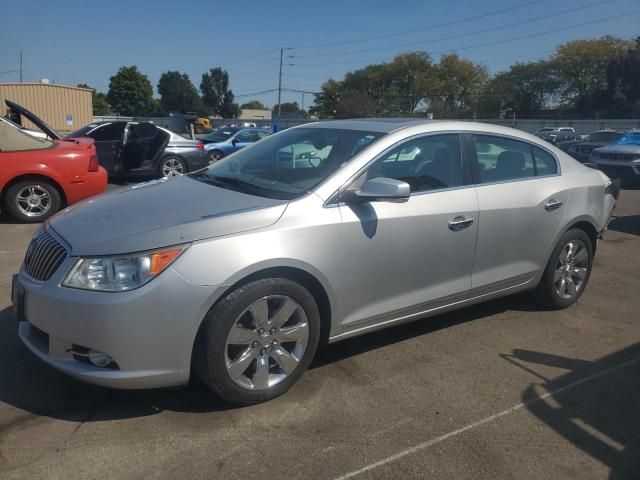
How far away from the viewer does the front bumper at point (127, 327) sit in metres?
2.76

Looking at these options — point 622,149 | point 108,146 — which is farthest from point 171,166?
point 622,149

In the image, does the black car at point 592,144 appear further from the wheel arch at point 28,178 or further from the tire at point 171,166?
the wheel arch at point 28,178

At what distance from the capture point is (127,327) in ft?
9.06

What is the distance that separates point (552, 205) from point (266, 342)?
267 cm

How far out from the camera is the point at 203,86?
352ft

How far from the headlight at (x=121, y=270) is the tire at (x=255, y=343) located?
0.36 metres

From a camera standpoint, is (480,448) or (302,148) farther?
(302,148)

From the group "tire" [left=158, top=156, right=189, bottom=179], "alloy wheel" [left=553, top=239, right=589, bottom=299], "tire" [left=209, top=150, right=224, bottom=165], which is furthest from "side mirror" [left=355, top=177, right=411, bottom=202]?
"tire" [left=209, top=150, right=224, bottom=165]

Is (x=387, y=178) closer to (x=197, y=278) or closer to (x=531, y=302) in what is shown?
(x=197, y=278)

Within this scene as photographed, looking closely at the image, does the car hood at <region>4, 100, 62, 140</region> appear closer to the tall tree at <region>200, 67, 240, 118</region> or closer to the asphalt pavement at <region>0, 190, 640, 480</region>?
the asphalt pavement at <region>0, 190, 640, 480</region>

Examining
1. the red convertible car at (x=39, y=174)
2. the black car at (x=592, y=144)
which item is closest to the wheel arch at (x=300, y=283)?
the red convertible car at (x=39, y=174)

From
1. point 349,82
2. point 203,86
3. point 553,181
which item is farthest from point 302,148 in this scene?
point 203,86

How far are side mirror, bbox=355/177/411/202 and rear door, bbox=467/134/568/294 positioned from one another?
916 mm

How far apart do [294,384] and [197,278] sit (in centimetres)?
98
